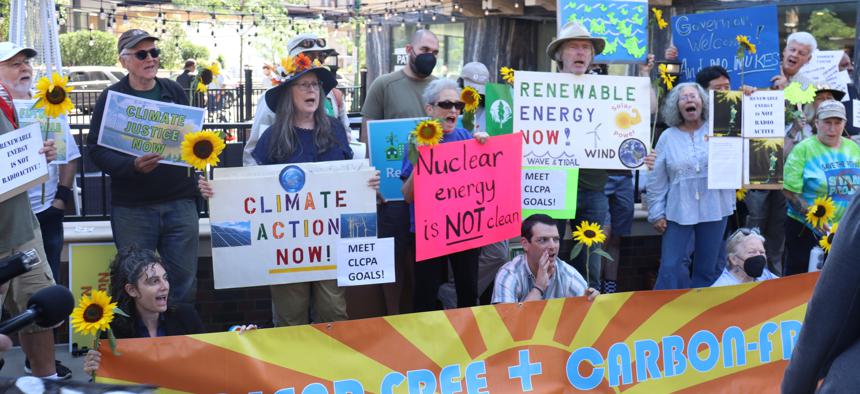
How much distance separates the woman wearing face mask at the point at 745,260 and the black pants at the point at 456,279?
1.41 metres

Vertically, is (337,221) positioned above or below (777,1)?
below

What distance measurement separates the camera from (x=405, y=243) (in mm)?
6773

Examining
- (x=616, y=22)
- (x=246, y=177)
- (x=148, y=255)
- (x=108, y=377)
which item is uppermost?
(x=616, y=22)

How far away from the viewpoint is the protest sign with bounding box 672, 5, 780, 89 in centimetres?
794

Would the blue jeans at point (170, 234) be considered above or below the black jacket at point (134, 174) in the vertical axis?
below

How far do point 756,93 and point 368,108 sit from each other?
265 centimetres

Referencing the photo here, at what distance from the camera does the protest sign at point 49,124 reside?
6203 millimetres

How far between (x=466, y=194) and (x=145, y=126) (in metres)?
1.85

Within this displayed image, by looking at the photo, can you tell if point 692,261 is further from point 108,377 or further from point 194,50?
point 194,50

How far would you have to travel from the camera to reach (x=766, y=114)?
23.8 feet

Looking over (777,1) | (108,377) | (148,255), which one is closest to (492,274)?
(148,255)

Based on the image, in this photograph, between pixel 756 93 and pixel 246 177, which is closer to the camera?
pixel 246 177

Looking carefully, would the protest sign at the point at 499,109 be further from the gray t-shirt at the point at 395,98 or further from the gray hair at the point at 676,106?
the gray hair at the point at 676,106

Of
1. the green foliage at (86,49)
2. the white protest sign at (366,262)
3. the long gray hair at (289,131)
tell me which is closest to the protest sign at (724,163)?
the white protest sign at (366,262)
